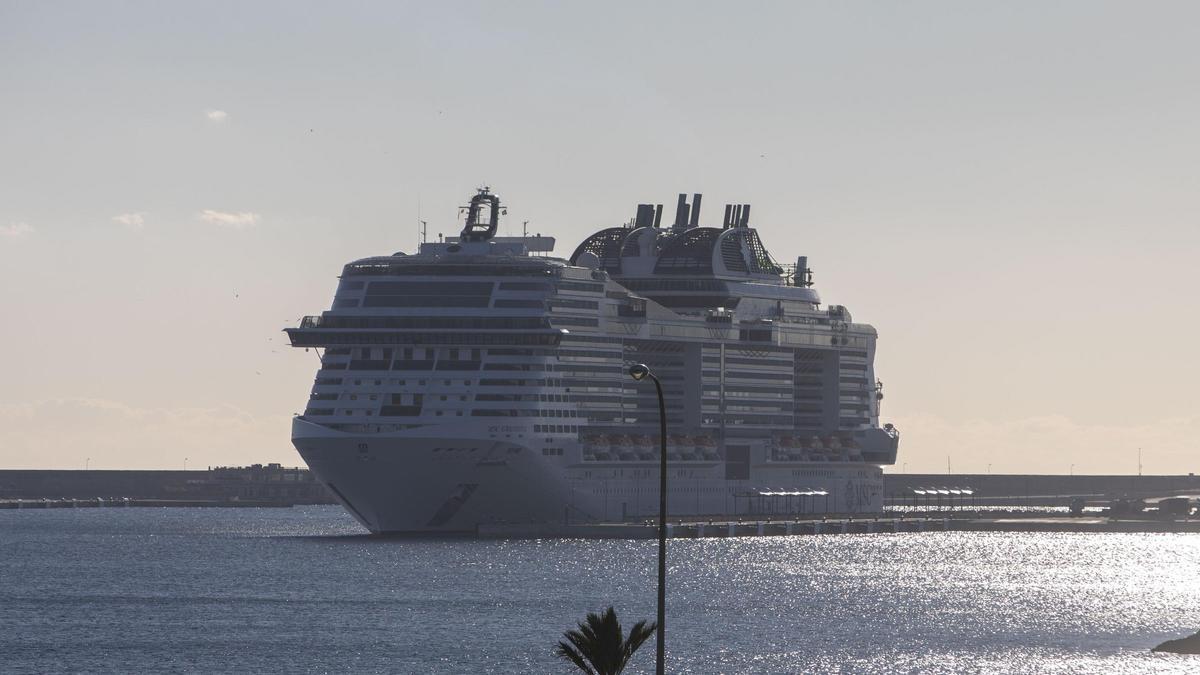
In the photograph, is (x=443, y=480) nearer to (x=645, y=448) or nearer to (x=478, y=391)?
(x=478, y=391)

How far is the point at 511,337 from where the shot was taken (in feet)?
543

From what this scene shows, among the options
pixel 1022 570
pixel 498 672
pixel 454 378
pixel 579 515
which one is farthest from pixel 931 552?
pixel 498 672

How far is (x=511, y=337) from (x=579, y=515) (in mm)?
14955

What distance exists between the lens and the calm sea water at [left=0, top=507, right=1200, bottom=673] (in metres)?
103

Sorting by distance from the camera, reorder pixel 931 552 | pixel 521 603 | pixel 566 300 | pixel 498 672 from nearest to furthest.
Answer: pixel 498 672, pixel 521 603, pixel 566 300, pixel 931 552

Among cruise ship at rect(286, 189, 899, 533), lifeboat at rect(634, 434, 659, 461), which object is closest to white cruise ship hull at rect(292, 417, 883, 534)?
cruise ship at rect(286, 189, 899, 533)

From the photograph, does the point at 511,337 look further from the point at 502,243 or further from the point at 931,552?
the point at 931,552

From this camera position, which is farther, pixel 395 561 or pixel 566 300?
pixel 566 300

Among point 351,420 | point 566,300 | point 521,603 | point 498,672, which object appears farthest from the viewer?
point 566,300

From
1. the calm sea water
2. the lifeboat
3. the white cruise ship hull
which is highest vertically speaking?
the lifeboat

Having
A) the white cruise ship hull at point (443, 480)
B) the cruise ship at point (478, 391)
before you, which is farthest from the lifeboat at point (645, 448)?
the white cruise ship hull at point (443, 480)

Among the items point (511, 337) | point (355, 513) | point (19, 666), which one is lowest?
point (19, 666)

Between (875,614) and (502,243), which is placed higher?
(502,243)

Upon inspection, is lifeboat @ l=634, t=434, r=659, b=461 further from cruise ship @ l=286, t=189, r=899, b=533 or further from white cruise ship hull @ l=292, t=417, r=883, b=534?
white cruise ship hull @ l=292, t=417, r=883, b=534
